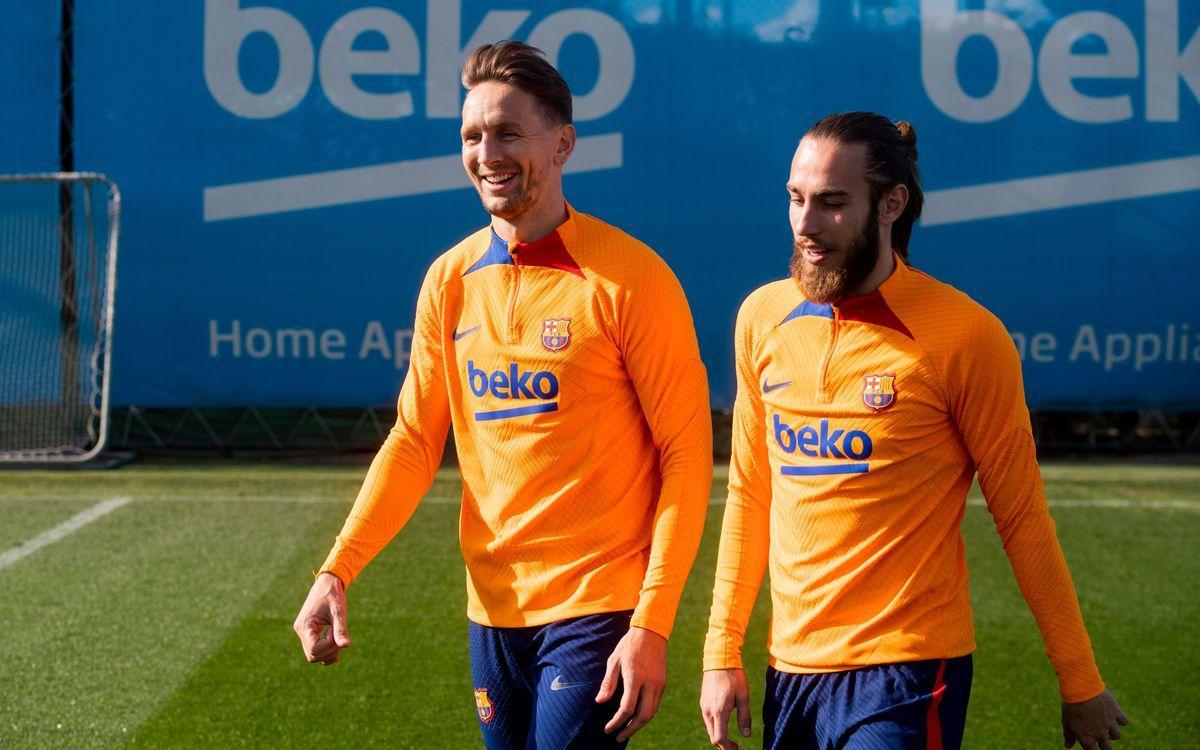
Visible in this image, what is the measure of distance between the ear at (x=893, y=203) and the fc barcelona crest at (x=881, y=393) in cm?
28

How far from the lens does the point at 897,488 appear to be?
217cm

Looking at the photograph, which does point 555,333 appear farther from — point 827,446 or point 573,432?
point 827,446

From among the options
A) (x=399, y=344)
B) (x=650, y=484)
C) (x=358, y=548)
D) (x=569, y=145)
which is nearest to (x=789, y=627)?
(x=650, y=484)

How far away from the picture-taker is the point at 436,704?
4.17 metres

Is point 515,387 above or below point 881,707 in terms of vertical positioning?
above

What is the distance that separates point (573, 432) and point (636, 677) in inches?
18.0

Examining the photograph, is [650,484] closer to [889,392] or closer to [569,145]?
[889,392]

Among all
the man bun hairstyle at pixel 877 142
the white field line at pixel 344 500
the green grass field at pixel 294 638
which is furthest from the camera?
the white field line at pixel 344 500

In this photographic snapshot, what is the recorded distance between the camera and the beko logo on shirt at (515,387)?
2.32m

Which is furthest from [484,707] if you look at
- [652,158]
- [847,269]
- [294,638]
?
[652,158]

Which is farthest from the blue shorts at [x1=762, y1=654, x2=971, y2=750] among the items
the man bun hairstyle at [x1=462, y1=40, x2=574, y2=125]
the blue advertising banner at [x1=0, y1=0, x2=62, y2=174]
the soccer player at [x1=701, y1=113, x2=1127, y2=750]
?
the blue advertising banner at [x1=0, y1=0, x2=62, y2=174]

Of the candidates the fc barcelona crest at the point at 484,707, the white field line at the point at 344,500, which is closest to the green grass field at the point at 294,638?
the white field line at the point at 344,500

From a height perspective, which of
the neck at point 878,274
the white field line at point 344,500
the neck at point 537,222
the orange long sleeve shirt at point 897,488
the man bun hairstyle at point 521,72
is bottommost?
the white field line at point 344,500

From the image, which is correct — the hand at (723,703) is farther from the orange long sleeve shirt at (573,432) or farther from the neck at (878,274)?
the neck at (878,274)
